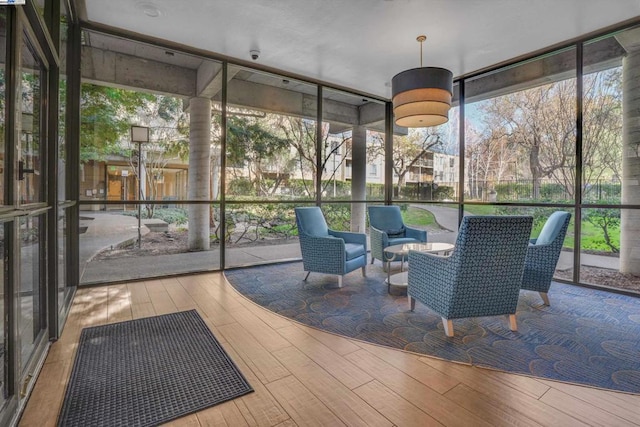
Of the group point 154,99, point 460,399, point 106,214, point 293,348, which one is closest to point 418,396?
point 460,399

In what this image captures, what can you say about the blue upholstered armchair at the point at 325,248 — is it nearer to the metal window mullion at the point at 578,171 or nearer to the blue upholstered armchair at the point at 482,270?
the blue upholstered armchair at the point at 482,270

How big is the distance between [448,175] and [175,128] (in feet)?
14.1

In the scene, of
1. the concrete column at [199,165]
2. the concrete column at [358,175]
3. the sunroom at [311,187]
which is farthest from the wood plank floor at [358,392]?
the concrete column at [358,175]

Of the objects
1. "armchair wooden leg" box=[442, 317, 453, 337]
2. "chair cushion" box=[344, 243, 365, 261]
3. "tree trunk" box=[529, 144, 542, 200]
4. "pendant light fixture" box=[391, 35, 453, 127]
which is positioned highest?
"pendant light fixture" box=[391, 35, 453, 127]

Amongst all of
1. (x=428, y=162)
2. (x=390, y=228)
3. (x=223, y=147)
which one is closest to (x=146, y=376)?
(x=223, y=147)

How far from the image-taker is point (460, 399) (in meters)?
1.74

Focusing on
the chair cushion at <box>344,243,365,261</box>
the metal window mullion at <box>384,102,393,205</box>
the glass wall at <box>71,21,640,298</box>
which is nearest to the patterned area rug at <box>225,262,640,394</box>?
the chair cushion at <box>344,243,365,261</box>

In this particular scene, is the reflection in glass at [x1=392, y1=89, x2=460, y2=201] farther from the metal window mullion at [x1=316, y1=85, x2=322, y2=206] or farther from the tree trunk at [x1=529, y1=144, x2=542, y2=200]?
the metal window mullion at [x1=316, y1=85, x2=322, y2=206]

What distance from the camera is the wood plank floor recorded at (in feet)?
5.23

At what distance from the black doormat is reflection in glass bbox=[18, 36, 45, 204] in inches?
43.4

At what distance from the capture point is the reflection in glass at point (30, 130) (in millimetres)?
1722

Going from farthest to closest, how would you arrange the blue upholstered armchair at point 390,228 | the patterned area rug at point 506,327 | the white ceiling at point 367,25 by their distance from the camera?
the blue upholstered armchair at point 390,228 < the white ceiling at point 367,25 < the patterned area rug at point 506,327

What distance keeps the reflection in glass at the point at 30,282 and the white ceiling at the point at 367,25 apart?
99.7 inches

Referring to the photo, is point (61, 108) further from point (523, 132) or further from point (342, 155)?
point (523, 132)
